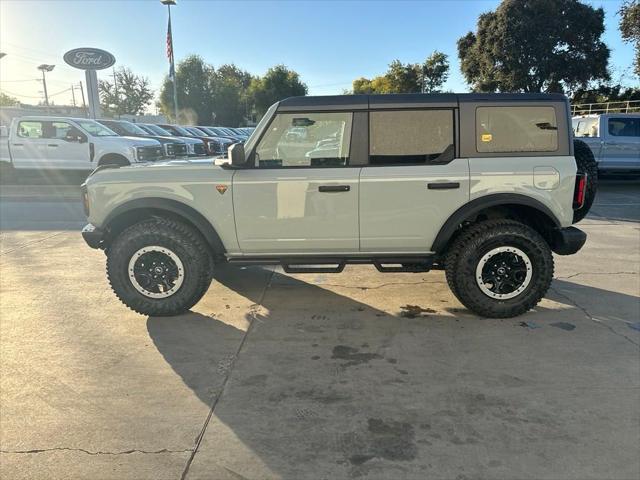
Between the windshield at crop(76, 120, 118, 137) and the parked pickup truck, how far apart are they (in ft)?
43.1

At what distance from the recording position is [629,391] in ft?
9.98

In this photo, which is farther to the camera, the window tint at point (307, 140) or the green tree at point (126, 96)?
the green tree at point (126, 96)

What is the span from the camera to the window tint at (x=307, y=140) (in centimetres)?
410

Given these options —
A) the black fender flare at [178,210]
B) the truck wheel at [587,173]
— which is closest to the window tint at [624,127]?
the truck wheel at [587,173]

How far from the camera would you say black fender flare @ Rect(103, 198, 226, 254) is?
417cm

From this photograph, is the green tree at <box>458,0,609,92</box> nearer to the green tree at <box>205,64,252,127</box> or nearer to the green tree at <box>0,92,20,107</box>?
the green tree at <box>205,64,252,127</box>

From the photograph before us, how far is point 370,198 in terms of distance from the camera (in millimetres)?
4078

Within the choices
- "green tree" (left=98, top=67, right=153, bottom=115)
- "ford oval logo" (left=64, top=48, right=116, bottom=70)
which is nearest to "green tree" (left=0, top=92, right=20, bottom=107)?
"green tree" (left=98, top=67, right=153, bottom=115)

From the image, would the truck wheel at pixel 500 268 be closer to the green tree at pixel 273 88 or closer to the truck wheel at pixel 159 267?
the truck wheel at pixel 159 267

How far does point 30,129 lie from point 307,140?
1254 cm

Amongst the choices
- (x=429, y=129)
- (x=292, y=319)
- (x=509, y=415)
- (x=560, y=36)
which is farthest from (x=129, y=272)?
(x=560, y=36)

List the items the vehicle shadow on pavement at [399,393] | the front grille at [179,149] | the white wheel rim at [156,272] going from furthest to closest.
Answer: the front grille at [179,149], the white wheel rim at [156,272], the vehicle shadow on pavement at [399,393]

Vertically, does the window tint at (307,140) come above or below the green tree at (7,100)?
below

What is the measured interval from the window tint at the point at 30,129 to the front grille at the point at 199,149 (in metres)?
4.73
